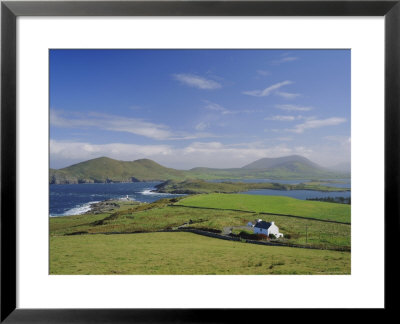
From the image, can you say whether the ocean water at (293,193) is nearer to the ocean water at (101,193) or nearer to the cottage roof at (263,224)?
the cottage roof at (263,224)

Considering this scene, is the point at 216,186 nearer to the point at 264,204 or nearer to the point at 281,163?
the point at 264,204

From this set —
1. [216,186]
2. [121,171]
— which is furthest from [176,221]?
[121,171]

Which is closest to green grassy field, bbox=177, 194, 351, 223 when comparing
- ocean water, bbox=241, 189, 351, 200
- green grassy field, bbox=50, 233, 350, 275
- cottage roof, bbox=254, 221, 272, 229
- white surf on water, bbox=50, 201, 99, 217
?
ocean water, bbox=241, 189, 351, 200

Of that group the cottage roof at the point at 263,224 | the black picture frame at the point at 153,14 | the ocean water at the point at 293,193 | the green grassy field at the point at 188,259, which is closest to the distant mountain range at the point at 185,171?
the ocean water at the point at 293,193

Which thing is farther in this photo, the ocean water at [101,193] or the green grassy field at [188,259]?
the ocean water at [101,193]

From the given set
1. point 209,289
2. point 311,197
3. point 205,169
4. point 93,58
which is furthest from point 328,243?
point 93,58

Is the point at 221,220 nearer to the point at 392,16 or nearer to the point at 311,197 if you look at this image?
the point at 311,197

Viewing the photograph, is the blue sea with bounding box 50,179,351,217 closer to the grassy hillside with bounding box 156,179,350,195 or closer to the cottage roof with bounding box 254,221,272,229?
the grassy hillside with bounding box 156,179,350,195
